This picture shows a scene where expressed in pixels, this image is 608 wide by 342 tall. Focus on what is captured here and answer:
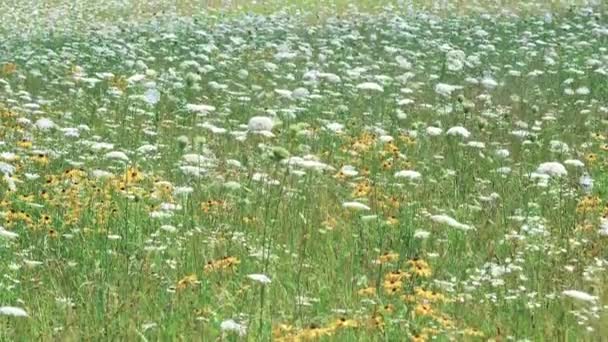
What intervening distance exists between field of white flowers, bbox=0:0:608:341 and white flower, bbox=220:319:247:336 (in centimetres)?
2

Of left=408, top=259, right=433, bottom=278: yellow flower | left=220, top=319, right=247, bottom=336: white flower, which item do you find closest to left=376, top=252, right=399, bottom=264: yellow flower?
left=408, top=259, right=433, bottom=278: yellow flower

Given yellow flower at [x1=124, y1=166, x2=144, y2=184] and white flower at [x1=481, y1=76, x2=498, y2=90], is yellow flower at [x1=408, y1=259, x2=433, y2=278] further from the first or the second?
white flower at [x1=481, y1=76, x2=498, y2=90]

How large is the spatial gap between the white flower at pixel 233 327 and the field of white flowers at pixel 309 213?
0.02 metres

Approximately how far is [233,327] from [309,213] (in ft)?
7.69

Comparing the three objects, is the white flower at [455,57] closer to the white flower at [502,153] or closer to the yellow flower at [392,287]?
the white flower at [502,153]

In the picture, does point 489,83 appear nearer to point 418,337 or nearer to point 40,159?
point 40,159

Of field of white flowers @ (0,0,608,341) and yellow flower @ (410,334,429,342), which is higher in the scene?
yellow flower @ (410,334,429,342)

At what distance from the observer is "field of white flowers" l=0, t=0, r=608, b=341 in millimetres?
4168

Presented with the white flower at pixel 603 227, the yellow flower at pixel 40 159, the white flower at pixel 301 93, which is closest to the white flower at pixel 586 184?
the white flower at pixel 603 227

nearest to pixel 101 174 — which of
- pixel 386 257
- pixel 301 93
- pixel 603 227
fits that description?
pixel 386 257

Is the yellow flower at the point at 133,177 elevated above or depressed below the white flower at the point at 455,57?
above

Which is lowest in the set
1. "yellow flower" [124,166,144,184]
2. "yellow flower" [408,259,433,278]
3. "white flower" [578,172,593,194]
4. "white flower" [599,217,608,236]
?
"yellow flower" [124,166,144,184]

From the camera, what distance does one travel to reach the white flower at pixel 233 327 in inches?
140

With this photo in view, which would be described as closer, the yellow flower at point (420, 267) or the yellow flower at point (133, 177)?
the yellow flower at point (420, 267)
